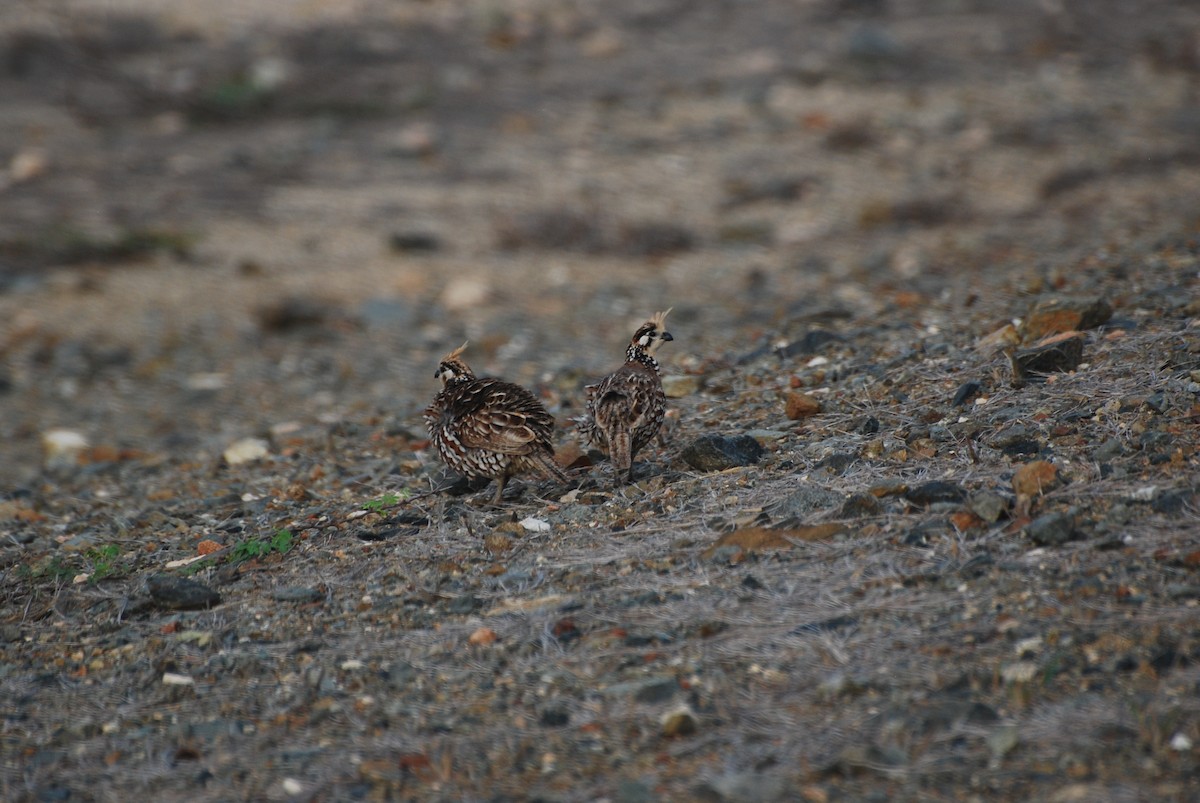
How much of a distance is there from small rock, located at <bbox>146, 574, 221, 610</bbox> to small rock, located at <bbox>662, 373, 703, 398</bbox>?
3943mm

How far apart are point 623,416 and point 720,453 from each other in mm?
623

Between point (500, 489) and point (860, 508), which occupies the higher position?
point (860, 508)

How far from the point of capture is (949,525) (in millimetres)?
6160

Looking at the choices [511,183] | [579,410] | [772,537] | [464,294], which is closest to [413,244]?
[464,294]

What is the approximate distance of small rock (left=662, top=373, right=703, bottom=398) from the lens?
31.2 ft

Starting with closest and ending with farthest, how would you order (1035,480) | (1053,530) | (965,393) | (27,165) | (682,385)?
(1053,530), (1035,480), (965,393), (682,385), (27,165)

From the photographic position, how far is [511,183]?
17.0m

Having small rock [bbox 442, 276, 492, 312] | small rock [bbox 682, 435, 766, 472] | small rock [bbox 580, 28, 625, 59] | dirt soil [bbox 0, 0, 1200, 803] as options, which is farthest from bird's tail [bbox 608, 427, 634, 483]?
small rock [bbox 580, 28, 625, 59]

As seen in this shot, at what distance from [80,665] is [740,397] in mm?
4653

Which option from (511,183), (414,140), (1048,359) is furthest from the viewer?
(414,140)

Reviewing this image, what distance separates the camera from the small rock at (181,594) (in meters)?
6.62

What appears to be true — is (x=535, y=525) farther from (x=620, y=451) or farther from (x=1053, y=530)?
(x=1053, y=530)

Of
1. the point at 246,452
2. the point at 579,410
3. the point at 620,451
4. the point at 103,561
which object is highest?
the point at 620,451

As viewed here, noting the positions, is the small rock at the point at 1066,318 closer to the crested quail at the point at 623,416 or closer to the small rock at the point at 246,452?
the crested quail at the point at 623,416
